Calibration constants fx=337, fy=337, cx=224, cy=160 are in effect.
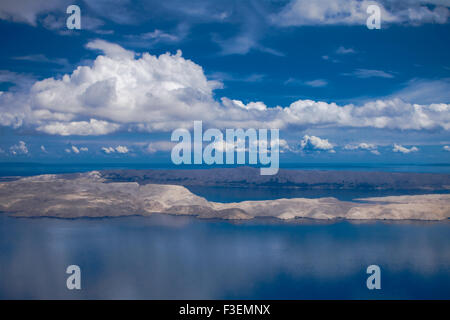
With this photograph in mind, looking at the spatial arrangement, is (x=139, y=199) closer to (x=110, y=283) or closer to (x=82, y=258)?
(x=82, y=258)

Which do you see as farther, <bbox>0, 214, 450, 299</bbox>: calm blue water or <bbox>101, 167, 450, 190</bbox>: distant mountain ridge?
<bbox>101, 167, 450, 190</bbox>: distant mountain ridge

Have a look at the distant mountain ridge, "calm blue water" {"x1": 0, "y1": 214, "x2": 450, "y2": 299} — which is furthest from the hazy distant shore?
the distant mountain ridge

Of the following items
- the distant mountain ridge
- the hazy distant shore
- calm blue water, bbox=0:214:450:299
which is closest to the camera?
calm blue water, bbox=0:214:450:299

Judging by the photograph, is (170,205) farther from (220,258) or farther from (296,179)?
(296,179)

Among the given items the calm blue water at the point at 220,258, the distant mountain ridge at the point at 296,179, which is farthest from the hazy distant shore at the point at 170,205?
the distant mountain ridge at the point at 296,179

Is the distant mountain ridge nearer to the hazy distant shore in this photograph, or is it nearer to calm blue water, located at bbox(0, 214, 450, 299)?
the hazy distant shore

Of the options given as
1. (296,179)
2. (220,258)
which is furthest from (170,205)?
(296,179)

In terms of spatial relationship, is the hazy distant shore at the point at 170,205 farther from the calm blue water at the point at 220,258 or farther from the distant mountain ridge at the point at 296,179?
the distant mountain ridge at the point at 296,179

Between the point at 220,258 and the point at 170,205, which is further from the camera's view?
the point at 170,205
